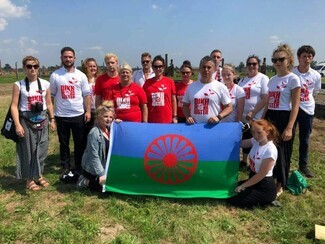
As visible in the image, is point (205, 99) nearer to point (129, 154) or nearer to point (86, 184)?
point (129, 154)

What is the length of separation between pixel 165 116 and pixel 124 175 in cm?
130

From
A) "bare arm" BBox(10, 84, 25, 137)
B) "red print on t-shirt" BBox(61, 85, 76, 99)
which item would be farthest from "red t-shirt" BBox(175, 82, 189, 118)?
"bare arm" BBox(10, 84, 25, 137)

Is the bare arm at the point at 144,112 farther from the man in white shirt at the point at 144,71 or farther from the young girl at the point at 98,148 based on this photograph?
the man in white shirt at the point at 144,71

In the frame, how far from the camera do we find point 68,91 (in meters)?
5.00

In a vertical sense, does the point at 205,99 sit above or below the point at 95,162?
above

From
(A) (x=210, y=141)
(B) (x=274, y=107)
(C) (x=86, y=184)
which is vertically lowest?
(C) (x=86, y=184)

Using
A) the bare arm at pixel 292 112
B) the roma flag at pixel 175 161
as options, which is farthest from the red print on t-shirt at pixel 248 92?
the roma flag at pixel 175 161

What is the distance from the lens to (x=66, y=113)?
5.10 metres

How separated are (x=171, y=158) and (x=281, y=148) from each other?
1.57 meters

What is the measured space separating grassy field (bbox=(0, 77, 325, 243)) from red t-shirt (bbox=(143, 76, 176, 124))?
54.9 inches

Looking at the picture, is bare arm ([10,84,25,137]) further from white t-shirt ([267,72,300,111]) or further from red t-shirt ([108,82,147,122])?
white t-shirt ([267,72,300,111])

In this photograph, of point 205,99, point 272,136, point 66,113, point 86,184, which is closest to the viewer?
point 272,136

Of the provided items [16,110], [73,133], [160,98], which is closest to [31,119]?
[16,110]

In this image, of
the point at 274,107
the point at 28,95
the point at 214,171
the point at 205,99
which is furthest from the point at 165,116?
the point at 28,95
